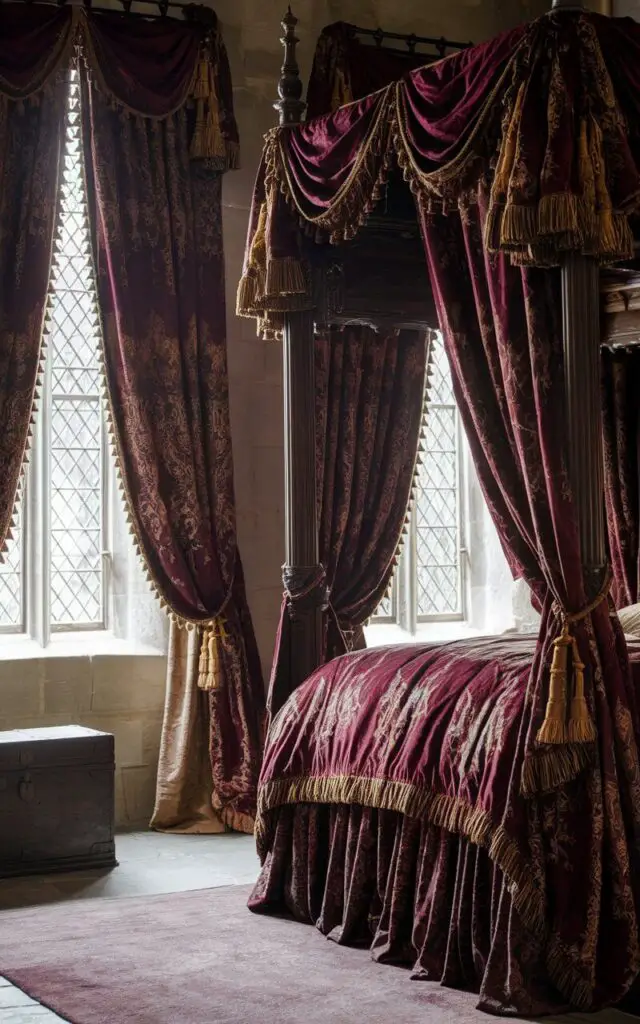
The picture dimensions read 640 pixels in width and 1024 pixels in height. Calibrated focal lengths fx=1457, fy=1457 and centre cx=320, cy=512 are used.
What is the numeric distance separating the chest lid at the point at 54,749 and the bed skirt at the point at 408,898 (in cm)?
103

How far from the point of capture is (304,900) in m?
4.39

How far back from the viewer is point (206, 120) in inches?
245

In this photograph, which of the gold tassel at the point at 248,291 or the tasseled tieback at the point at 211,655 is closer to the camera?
the gold tassel at the point at 248,291

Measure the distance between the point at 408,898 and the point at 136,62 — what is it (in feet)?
12.5

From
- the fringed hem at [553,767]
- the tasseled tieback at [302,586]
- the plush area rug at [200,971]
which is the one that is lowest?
the plush area rug at [200,971]

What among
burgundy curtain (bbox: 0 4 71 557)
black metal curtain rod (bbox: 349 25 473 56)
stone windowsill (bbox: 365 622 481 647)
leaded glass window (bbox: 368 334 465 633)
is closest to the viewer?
burgundy curtain (bbox: 0 4 71 557)

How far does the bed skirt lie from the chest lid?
1.03m

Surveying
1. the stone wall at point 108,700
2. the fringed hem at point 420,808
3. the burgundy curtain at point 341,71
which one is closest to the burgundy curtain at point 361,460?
the stone wall at point 108,700

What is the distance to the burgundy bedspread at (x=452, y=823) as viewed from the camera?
11.2 ft

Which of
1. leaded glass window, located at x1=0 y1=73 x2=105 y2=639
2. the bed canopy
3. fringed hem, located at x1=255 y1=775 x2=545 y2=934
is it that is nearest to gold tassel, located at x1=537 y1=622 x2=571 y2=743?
the bed canopy

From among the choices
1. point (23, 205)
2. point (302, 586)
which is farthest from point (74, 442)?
point (302, 586)

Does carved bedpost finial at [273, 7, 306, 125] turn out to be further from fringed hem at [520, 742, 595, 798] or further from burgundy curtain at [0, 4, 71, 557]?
fringed hem at [520, 742, 595, 798]

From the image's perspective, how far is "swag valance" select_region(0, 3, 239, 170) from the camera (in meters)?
5.88

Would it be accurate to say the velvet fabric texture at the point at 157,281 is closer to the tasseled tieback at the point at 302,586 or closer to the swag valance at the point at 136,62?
the swag valance at the point at 136,62
